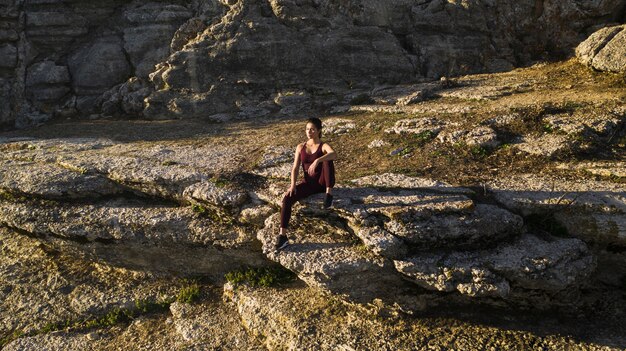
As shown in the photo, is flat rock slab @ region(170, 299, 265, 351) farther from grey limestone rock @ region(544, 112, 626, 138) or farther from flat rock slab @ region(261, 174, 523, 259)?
grey limestone rock @ region(544, 112, 626, 138)

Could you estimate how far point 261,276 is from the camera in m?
10.8

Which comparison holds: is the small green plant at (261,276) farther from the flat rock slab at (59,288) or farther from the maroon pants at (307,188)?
the flat rock slab at (59,288)

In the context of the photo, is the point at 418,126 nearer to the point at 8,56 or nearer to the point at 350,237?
the point at 350,237

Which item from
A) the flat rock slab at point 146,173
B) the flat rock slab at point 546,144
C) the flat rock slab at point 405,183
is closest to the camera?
the flat rock slab at point 405,183

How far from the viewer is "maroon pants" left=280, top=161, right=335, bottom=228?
962cm

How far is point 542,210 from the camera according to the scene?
950 centimetres

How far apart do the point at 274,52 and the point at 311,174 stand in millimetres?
13202

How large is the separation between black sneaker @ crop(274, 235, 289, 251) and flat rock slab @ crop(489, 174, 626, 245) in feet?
16.6

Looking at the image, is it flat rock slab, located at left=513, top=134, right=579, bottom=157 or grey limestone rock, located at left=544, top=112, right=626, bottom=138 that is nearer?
flat rock slab, located at left=513, top=134, right=579, bottom=157

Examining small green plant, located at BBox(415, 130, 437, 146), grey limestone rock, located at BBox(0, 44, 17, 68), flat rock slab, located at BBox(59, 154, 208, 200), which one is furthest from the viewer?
grey limestone rock, located at BBox(0, 44, 17, 68)

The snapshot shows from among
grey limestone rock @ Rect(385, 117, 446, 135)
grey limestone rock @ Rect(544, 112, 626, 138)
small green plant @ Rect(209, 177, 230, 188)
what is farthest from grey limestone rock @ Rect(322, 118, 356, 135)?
grey limestone rock @ Rect(544, 112, 626, 138)

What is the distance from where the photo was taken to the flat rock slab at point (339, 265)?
9.05m

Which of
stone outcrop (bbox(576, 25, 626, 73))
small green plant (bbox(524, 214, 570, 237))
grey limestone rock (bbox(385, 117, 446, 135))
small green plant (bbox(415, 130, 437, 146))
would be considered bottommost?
small green plant (bbox(524, 214, 570, 237))

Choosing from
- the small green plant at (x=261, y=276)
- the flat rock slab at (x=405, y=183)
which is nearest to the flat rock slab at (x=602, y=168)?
the flat rock slab at (x=405, y=183)
